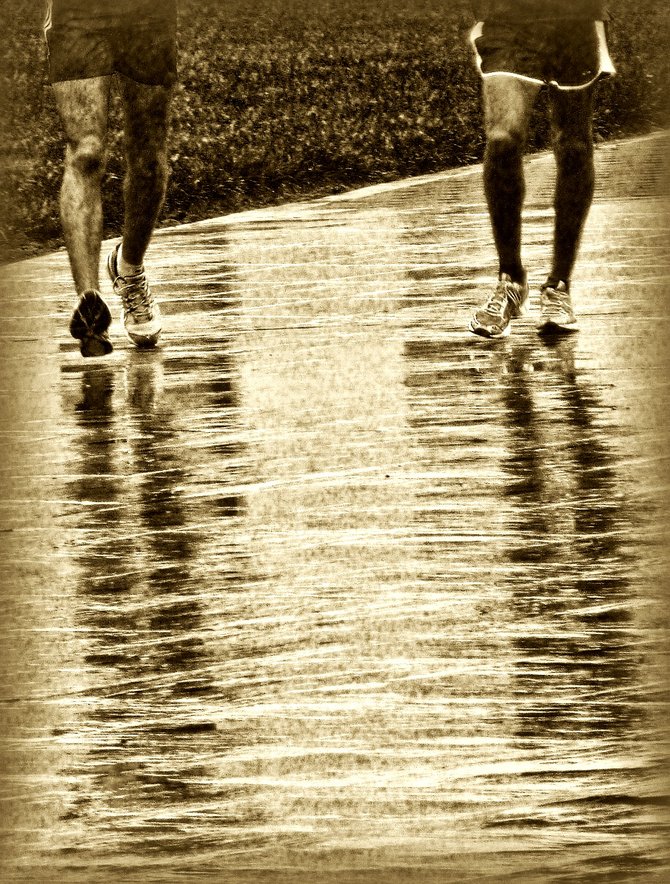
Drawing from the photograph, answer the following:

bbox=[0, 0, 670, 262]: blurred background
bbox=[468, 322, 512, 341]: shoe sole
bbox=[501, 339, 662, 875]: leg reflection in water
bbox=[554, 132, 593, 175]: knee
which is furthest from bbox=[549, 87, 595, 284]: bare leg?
bbox=[0, 0, 670, 262]: blurred background

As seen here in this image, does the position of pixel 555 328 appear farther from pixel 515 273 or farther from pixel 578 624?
pixel 578 624

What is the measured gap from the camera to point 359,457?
577 centimetres

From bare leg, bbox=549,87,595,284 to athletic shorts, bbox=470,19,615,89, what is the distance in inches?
4.8

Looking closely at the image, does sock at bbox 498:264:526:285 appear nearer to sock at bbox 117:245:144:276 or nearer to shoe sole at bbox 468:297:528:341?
shoe sole at bbox 468:297:528:341

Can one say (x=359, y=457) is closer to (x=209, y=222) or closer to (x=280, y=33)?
(x=209, y=222)

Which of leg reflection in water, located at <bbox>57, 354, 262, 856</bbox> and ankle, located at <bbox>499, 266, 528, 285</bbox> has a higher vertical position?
leg reflection in water, located at <bbox>57, 354, 262, 856</bbox>

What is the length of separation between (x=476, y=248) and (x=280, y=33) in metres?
10.6

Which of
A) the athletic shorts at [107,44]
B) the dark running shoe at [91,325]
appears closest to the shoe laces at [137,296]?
the dark running shoe at [91,325]

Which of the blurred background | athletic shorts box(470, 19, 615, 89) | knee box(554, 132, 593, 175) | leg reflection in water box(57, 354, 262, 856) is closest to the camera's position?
leg reflection in water box(57, 354, 262, 856)

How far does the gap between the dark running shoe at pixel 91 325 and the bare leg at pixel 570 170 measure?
157cm

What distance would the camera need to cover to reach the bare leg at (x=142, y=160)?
7.21 metres

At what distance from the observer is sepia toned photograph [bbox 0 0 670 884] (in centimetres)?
321

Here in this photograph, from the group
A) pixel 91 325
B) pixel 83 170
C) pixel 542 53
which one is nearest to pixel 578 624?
pixel 91 325

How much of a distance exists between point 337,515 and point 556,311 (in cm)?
242
